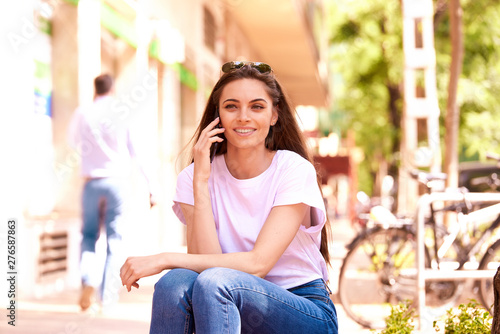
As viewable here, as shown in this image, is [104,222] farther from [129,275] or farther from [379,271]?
[129,275]

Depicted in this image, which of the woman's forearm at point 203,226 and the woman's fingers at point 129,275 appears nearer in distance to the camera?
the woman's fingers at point 129,275

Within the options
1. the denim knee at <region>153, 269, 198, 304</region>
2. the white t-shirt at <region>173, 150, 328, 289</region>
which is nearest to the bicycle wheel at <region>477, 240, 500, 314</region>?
the white t-shirt at <region>173, 150, 328, 289</region>

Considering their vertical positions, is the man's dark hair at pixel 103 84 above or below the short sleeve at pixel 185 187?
above

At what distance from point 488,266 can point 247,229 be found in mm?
2980

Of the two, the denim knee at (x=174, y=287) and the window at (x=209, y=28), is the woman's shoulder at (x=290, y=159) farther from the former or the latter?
the window at (x=209, y=28)

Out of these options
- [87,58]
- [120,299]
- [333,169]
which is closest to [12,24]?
[87,58]

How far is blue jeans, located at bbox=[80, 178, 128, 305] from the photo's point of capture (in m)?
5.95

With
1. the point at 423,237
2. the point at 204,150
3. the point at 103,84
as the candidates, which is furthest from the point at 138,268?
the point at 103,84

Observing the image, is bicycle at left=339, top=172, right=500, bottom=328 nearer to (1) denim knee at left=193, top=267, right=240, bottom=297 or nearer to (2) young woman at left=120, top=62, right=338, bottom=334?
(2) young woman at left=120, top=62, right=338, bottom=334

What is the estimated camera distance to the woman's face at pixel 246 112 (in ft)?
9.08

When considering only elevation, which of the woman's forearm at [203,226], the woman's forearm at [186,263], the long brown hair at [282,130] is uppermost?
the long brown hair at [282,130]

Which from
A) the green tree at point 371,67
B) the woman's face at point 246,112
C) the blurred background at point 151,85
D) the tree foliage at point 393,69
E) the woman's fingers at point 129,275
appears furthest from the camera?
the green tree at point 371,67

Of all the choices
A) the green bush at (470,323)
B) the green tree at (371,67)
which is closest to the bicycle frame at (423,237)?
the green bush at (470,323)

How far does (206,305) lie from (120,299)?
453 centimetres
